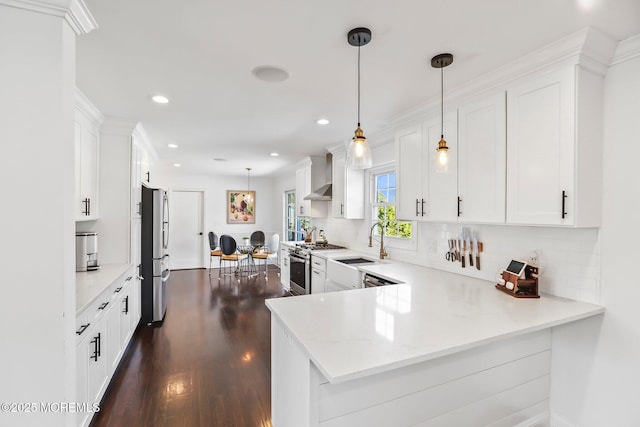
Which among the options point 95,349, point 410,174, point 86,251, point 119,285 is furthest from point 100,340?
point 410,174

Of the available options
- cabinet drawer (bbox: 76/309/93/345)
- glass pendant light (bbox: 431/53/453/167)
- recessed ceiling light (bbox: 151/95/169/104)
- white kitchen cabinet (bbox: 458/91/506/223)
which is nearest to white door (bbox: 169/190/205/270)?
recessed ceiling light (bbox: 151/95/169/104)

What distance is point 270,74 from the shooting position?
221 cm

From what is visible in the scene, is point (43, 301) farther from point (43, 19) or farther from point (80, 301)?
point (43, 19)

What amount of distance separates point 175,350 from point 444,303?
2.76 meters

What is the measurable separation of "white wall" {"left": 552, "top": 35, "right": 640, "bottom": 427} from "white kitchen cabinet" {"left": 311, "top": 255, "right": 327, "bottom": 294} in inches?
101

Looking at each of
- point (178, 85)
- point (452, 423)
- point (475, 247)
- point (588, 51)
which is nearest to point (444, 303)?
point (452, 423)

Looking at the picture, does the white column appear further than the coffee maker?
No

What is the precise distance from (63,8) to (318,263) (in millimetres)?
3403

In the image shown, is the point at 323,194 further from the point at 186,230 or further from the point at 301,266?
the point at 186,230

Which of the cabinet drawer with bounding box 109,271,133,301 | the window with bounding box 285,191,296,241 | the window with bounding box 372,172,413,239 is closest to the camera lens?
the cabinet drawer with bounding box 109,271,133,301

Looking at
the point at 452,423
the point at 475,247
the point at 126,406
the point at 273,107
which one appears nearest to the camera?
the point at 452,423

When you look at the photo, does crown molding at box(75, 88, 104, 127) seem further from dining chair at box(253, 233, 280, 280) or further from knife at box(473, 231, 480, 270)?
dining chair at box(253, 233, 280, 280)

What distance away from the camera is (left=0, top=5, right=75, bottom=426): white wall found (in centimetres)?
132

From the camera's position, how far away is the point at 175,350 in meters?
3.25
